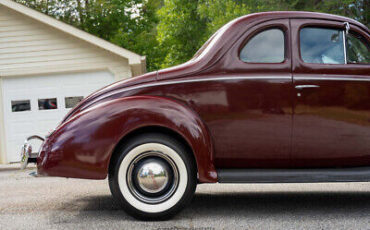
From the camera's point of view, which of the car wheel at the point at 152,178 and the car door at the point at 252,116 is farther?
the car door at the point at 252,116

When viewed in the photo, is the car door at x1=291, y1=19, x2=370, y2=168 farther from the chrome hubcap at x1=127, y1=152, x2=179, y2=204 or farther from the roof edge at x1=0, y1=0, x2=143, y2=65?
the roof edge at x1=0, y1=0, x2=143, y2=65

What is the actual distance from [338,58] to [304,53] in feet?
1.24

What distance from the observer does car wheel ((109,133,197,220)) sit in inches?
150

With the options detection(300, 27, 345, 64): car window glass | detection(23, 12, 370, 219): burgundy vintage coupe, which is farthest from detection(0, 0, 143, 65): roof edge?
detection(300, 27, 345, 64): car window glass

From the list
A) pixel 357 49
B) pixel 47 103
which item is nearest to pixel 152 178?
pixel 357 49

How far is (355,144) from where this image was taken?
4.12m

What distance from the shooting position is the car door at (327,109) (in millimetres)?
4055

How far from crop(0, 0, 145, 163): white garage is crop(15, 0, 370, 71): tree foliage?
7369 mm

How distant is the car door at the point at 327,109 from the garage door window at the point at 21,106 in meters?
9.63

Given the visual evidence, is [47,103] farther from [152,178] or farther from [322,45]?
[322,45]

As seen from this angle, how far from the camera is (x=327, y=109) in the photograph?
406 cm

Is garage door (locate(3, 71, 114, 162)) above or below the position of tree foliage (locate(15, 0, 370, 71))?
below

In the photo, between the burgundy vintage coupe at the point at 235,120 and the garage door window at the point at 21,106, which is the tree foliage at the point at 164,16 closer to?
the garage door window at the point at 21,106

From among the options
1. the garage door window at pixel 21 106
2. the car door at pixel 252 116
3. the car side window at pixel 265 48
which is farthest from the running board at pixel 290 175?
the garage door window at pixel 21 106
